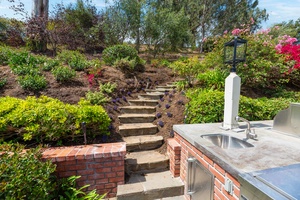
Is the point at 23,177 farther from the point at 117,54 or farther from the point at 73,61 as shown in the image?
the point at 117,54

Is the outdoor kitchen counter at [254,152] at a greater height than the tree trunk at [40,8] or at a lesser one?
lesser

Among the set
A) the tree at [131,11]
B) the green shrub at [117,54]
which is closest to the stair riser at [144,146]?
the green shrub at [117,54]

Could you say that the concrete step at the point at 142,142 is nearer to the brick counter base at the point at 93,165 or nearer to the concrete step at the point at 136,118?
the concrete step at the point at 136,118

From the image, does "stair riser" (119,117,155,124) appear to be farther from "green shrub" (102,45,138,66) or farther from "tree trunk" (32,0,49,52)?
"tree trunk" (32,0,49,52)

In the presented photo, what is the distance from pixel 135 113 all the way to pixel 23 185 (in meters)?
2.54

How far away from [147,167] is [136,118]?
1.20m

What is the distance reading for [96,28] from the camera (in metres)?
8.52

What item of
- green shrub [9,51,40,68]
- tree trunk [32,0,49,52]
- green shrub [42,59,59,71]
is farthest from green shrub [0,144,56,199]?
tree trunk [32,0,49,52]

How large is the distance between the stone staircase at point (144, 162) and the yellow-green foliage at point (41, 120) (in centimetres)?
84

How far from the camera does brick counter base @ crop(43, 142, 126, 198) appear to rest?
6.75 feet

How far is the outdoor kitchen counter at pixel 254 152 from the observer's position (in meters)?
1.37

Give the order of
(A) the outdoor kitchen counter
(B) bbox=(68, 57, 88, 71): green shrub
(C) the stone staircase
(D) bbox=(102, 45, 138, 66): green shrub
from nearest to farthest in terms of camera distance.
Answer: (A) the outdoor kitchen counter < (C) the stone staircase < (B) bbox=(68, 57, 88, 71): green shrub < (D) bbox=(102, 45, 138, 66): green shrub

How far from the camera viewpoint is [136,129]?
3.19m

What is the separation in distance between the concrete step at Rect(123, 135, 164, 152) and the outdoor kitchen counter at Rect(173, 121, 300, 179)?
0.80 metres
